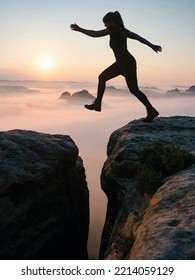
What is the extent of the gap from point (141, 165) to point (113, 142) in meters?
5.69

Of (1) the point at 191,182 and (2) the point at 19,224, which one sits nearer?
(1) the point at 191,182

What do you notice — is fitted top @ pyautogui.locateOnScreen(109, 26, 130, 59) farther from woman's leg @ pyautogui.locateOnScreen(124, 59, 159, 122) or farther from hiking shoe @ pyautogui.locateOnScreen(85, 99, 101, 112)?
hiking shoe @ pyautogui.locateOnScreen(85, 99, 101, 112)

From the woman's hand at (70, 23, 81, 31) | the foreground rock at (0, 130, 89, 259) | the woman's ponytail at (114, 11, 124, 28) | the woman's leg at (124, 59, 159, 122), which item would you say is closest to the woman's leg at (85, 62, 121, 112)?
the woman's leg at (124, 59, 159, 122)

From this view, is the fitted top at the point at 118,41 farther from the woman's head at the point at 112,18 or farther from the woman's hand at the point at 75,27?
the woman's hand at the point at 75,27

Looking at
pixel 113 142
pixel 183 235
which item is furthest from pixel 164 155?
pixel 113 142

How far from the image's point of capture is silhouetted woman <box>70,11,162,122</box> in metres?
13.3

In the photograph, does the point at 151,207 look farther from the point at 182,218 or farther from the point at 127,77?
the point at 127,77

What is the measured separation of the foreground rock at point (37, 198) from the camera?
11664mm

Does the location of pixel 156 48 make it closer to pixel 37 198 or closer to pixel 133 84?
pixel 133 84

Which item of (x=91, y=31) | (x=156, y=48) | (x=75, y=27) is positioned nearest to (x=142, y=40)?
(x=156, y=48)

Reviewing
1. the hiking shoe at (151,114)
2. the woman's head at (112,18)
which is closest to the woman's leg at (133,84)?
the hiking shoe at (151,114)

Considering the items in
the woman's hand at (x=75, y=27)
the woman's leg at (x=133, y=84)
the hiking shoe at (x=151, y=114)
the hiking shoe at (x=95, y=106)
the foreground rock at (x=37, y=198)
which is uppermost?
the woman's hand at (x=75, y=27)

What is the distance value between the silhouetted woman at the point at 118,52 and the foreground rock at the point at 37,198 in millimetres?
2929

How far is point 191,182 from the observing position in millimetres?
8078
